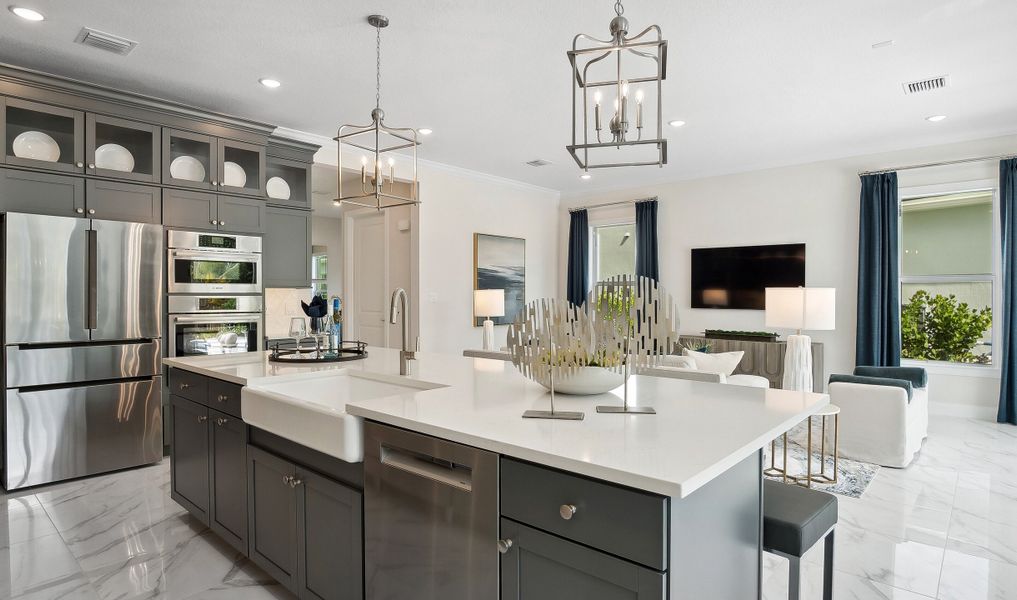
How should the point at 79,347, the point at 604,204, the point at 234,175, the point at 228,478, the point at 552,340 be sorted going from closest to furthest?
the point at 552,340
the point at 228,478
the point at 79,347
the point at 234,175
the point at 604,204

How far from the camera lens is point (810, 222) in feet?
19.7

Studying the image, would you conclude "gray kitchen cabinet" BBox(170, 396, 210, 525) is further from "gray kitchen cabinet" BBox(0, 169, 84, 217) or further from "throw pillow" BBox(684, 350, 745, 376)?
"throw pillow" BBox(684, 350, 745, 376)

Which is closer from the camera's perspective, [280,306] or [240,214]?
[240,214]

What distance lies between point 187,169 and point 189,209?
0.38 m

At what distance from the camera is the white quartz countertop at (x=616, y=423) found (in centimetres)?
108

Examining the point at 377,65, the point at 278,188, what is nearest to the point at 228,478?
the point at 377,65

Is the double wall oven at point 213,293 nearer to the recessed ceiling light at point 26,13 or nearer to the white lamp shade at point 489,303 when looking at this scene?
the recessed ceiling light at point 26,13

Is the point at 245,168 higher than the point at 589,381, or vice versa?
the point at 245,168

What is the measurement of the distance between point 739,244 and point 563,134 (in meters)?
2.76

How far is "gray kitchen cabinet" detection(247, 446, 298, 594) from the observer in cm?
197

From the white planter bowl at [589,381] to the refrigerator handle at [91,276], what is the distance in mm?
3404

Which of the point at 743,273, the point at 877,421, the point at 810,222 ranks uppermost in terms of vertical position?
the point at 810,222

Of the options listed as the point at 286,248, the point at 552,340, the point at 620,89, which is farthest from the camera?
the point at 286,248

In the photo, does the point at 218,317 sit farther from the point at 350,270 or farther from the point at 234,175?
the point at 350,270
